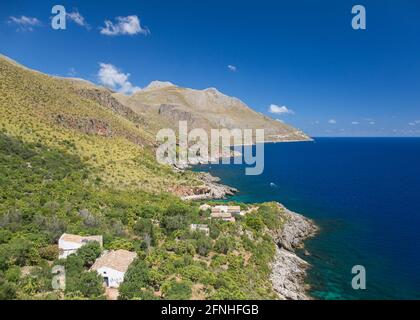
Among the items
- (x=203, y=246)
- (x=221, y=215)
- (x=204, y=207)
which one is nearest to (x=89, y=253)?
(x=203, y=246)

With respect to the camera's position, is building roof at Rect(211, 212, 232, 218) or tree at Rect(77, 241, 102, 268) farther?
building roof at Rect(211, 212, 232, 218)

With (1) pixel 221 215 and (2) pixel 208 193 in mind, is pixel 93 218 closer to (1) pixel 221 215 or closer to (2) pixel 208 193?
(1) pixel 221 215

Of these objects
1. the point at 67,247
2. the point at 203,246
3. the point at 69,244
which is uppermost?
the point at 69,244

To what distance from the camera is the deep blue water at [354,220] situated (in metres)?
38.6

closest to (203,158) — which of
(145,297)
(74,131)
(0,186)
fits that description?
(74,131)

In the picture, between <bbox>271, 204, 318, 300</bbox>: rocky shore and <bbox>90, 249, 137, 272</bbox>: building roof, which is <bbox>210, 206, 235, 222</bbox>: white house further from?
<bbox>90, 249, 137, 272</bbox>: building roof

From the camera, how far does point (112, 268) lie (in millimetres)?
26234

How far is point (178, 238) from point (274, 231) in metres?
17.0

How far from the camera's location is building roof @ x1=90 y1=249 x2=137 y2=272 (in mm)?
26550

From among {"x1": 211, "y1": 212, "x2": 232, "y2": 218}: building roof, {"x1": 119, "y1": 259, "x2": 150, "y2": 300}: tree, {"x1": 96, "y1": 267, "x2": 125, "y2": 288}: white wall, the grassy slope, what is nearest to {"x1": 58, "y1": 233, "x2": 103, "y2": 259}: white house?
{"x1": 96, "y1": 267, "x2": 125, "y2": 288}: white wall

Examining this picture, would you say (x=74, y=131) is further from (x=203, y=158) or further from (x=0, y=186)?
(x=203, y=158)

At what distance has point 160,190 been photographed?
6762 cm

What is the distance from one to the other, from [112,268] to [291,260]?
25259 mm

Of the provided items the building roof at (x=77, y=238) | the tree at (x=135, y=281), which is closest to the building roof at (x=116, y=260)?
the tree at (x=135, y=281)
